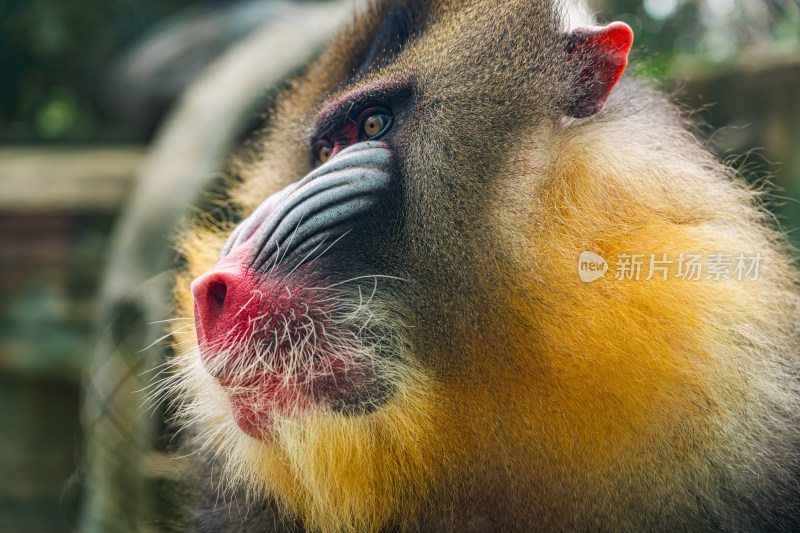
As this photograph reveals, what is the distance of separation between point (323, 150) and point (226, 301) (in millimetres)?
466

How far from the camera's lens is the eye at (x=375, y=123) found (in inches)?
48.8

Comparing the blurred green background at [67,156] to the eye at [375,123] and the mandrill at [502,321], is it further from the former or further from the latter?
the eye at [375,123]

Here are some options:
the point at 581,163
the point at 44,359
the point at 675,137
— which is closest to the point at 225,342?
the point at 581,163

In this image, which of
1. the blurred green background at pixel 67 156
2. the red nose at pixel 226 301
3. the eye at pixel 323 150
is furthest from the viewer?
the blurred green background at pixel 67 156

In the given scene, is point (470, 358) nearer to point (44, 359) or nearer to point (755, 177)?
point (755, 177)

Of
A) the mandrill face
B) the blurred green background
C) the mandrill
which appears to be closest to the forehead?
the mandrill

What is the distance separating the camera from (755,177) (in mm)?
1390

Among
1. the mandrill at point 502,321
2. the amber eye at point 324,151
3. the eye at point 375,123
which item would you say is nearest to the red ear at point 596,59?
the mandrill at point 502,321

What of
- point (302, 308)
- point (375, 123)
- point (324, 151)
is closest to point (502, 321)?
point (302, 308)

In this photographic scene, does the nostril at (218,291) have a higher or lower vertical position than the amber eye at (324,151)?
lower

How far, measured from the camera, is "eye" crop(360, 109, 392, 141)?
124 cm

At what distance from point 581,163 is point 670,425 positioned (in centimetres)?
45

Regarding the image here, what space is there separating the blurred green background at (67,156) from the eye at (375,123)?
Answer: 89 centimetres

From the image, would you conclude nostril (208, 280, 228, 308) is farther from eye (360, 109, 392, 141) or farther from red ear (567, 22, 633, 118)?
red ear (567, 22, 633, 118)
